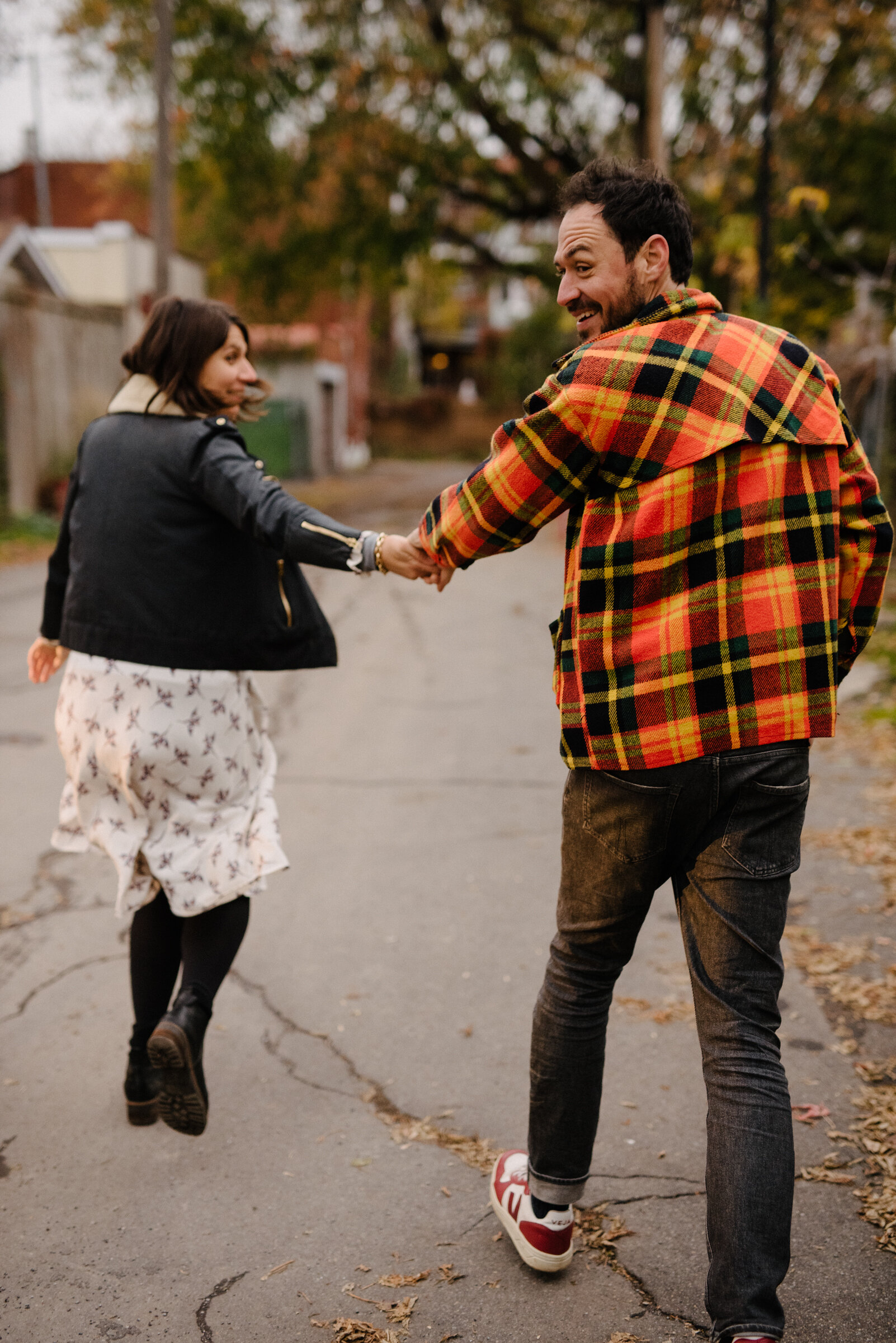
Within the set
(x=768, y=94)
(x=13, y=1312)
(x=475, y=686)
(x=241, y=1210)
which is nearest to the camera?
(x=13, y=1312)

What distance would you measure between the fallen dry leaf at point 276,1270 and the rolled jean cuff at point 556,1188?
0.51m

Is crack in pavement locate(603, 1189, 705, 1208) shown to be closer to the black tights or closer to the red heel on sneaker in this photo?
the red heel on sneaker

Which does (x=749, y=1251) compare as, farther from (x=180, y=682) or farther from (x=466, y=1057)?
(x=180, y=682)

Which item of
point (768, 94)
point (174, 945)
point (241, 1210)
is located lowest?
point (241, 1210)

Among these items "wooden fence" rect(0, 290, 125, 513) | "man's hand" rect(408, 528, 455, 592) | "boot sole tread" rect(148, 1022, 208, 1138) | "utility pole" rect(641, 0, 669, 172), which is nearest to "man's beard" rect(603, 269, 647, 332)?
"man's hand" rect(408, 528, 455, 592)

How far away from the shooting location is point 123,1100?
9.18 ft

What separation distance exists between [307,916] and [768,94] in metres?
10.7

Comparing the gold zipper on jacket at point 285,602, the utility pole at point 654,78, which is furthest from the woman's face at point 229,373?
the utility pole at point 654,78

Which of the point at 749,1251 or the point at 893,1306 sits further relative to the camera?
the point at 893,1306


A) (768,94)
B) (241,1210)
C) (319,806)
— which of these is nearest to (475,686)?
(319,806)

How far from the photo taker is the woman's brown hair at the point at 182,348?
2.52 meters

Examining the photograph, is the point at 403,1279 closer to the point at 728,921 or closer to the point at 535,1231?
the point at 535,1231

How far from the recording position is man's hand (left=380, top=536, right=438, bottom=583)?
2.27m

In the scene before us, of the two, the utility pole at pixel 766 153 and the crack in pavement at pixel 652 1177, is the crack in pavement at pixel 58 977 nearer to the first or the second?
the crack in pavement at pixel 652 1177
